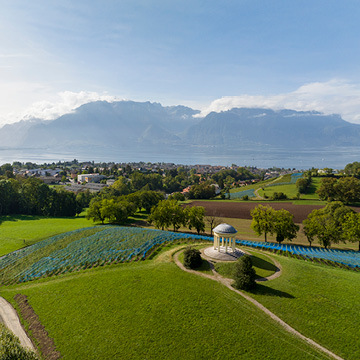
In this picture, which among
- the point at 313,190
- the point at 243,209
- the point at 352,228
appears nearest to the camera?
the point at 352,228

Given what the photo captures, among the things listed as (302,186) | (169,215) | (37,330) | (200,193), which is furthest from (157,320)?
(302,186)

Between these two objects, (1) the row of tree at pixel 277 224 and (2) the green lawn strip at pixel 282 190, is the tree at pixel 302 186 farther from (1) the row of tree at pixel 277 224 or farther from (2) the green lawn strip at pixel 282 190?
(1) the row of tree at pixel 277 224

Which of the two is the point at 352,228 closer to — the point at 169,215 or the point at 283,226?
the point at 283,226

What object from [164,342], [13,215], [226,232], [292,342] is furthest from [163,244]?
[13,215]

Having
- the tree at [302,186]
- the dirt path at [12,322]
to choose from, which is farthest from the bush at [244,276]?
the tree at [302,186]

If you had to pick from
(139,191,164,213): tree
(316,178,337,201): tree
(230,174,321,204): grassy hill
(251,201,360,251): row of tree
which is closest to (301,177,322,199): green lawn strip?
(230,174,321,204): grassy hill

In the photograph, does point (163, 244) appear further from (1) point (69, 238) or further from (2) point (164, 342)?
(2) point (164, 342)
